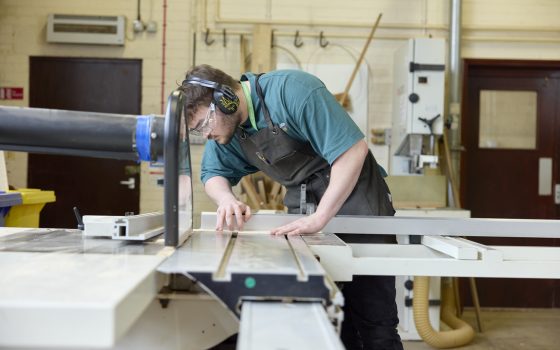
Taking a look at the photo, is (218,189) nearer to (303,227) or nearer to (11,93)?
(303,227)

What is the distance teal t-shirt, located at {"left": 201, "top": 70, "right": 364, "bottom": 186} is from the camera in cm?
160

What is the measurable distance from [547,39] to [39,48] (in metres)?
4.22

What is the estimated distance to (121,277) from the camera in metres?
0.85

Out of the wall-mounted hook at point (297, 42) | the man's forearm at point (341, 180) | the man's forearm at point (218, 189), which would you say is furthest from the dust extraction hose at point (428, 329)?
the wall-mounted hook at point (297, 42)

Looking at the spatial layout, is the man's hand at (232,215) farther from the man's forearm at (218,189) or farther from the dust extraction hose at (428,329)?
the dust extraction hose at (428,329)

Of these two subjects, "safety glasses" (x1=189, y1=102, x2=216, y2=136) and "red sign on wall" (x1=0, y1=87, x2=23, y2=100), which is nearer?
"safety glasses" (x1=189, y1=102, x2=216, y2=136)

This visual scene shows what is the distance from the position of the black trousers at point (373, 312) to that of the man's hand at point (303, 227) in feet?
0.78

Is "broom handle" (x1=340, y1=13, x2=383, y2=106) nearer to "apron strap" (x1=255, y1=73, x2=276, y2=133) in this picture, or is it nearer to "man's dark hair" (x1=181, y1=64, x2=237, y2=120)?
"apron strap" (x1=255, y1=73, x2=276, y2=133)

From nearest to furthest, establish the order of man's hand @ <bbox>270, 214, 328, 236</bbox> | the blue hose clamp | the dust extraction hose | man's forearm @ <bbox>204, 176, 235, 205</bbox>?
1. the blue hose clamp
2. man's hand @ <bbox>270, 214, 328, 236</bbox>
3. man's forearm @ <bbox>204, 176, 235, 205</bbox>
4. the dust extraction hose

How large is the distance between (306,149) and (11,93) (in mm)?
3390

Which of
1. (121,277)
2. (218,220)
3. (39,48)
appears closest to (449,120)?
(218,220)

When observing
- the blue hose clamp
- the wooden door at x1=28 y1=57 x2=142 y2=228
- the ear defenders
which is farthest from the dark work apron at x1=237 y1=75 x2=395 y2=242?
the wooden door at x1=28 y1=57 x2=142 y2=228

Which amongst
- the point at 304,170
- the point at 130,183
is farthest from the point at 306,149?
the point at 130,183

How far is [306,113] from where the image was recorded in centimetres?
163
